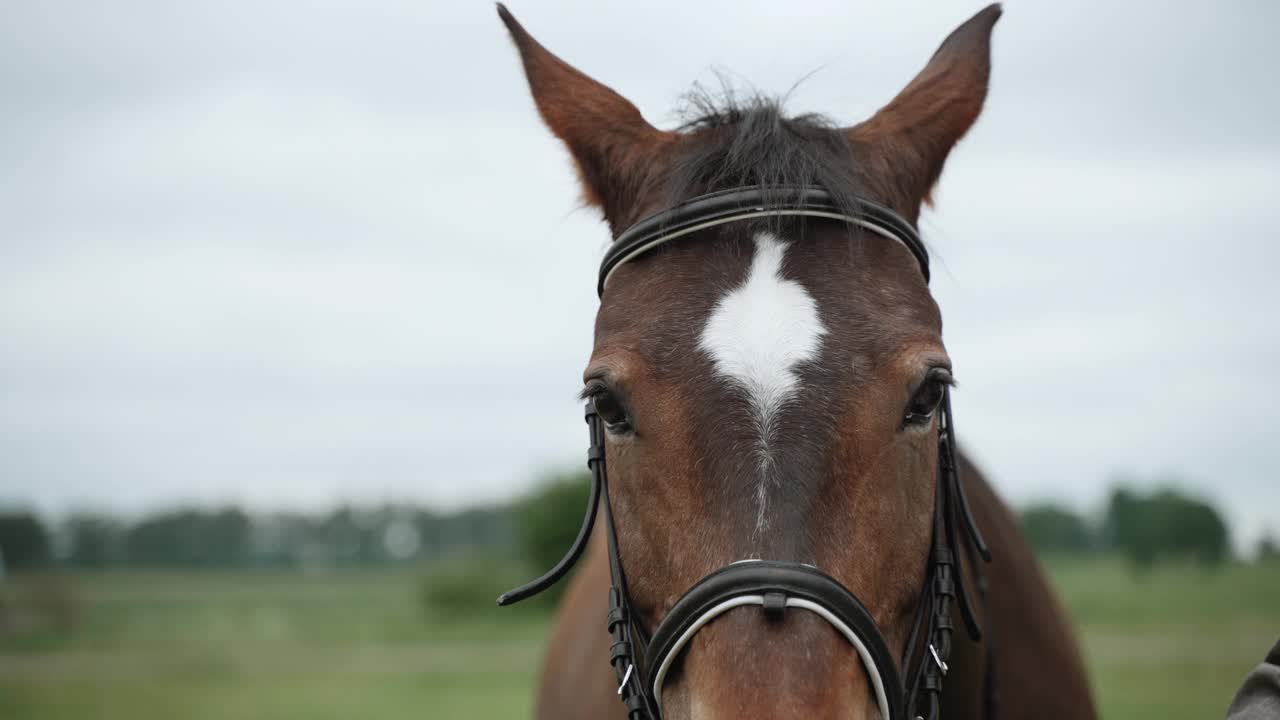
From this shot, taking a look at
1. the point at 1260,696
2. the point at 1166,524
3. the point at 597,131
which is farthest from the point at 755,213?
→ the point at 1166,524

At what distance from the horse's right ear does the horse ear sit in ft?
2.07

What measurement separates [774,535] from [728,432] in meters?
0.25

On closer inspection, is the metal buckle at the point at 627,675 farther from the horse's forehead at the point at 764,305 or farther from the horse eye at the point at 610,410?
the horse's forehead at the point at 764,305

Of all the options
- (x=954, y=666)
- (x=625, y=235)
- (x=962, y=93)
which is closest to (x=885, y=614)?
(x=954, y=666)

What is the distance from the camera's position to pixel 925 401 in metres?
2.48

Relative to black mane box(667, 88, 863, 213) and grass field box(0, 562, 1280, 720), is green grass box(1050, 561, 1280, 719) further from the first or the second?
black mane box(667, 88, 863, 213)

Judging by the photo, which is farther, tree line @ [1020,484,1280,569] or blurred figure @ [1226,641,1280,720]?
tree line @ [1020,484,1280,569]

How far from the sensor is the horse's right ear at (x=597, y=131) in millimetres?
3035

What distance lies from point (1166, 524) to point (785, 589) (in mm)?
21679

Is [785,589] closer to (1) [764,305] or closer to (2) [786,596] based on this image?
(2) [786,596]

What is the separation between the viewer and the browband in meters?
2.62

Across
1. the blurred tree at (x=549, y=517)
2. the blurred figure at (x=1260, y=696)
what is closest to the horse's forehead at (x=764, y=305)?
the blurred figure at (x=1260, y=696)

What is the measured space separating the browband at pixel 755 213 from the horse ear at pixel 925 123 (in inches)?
9.2

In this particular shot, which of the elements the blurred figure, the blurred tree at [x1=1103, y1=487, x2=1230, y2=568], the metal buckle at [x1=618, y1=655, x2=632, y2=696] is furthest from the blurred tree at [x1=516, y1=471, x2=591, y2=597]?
the blurred figure
